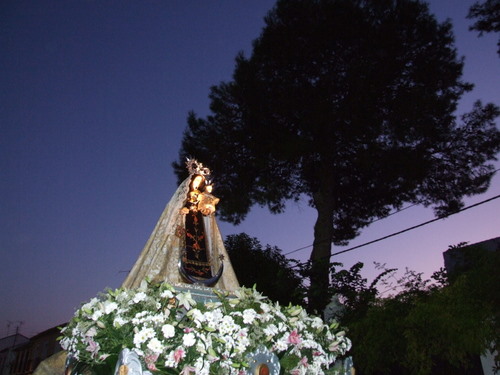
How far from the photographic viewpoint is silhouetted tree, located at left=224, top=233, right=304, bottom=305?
12.4 meters

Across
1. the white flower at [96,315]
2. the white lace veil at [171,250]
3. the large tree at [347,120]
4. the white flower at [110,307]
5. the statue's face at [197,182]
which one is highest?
the large tree at [347,120]

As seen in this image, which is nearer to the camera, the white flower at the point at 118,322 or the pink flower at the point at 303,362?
the white flower at the point at 118,322

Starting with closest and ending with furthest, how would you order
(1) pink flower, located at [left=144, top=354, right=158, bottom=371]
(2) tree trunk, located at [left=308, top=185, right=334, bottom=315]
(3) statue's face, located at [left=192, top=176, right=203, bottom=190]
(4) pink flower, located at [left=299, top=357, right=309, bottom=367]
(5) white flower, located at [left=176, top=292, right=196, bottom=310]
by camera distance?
(1) pink flower, located at [left=144, top=354, right=158, bottom=371] → (5) white flower, located at [left=176, top=292, right=196, bottom=310] → (4) pink flower, located at [left=299, top=357, right=309, bottom=367] → (3) statue's face, located at [left=192, top=176, right=203, bottom=190] → (2) tree trunk, located at [left=308, top=185, right=334, bottom=315]

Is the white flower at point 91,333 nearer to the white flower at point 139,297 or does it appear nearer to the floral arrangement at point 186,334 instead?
the floral arrangement at point 186,334

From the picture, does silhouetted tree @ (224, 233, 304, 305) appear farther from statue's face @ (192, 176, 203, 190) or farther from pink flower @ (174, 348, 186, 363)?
pink flower @ (174, 348, 186, 363)

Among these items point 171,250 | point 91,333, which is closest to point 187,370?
point 91,333

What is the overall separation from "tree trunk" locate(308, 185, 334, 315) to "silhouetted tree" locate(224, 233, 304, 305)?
1.01 m

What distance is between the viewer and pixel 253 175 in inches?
564

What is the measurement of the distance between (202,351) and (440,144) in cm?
1312

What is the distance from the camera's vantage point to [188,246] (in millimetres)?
5602

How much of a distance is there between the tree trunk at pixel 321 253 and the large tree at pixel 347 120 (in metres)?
0.06

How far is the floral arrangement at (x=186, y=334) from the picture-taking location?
232 centimetres

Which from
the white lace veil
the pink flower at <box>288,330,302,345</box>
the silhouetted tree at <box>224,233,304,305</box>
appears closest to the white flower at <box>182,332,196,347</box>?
the pink flower at <box>288,330,302,345</box>

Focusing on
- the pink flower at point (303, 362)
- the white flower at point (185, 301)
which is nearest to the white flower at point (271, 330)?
the pink flower at point (303, 362)
